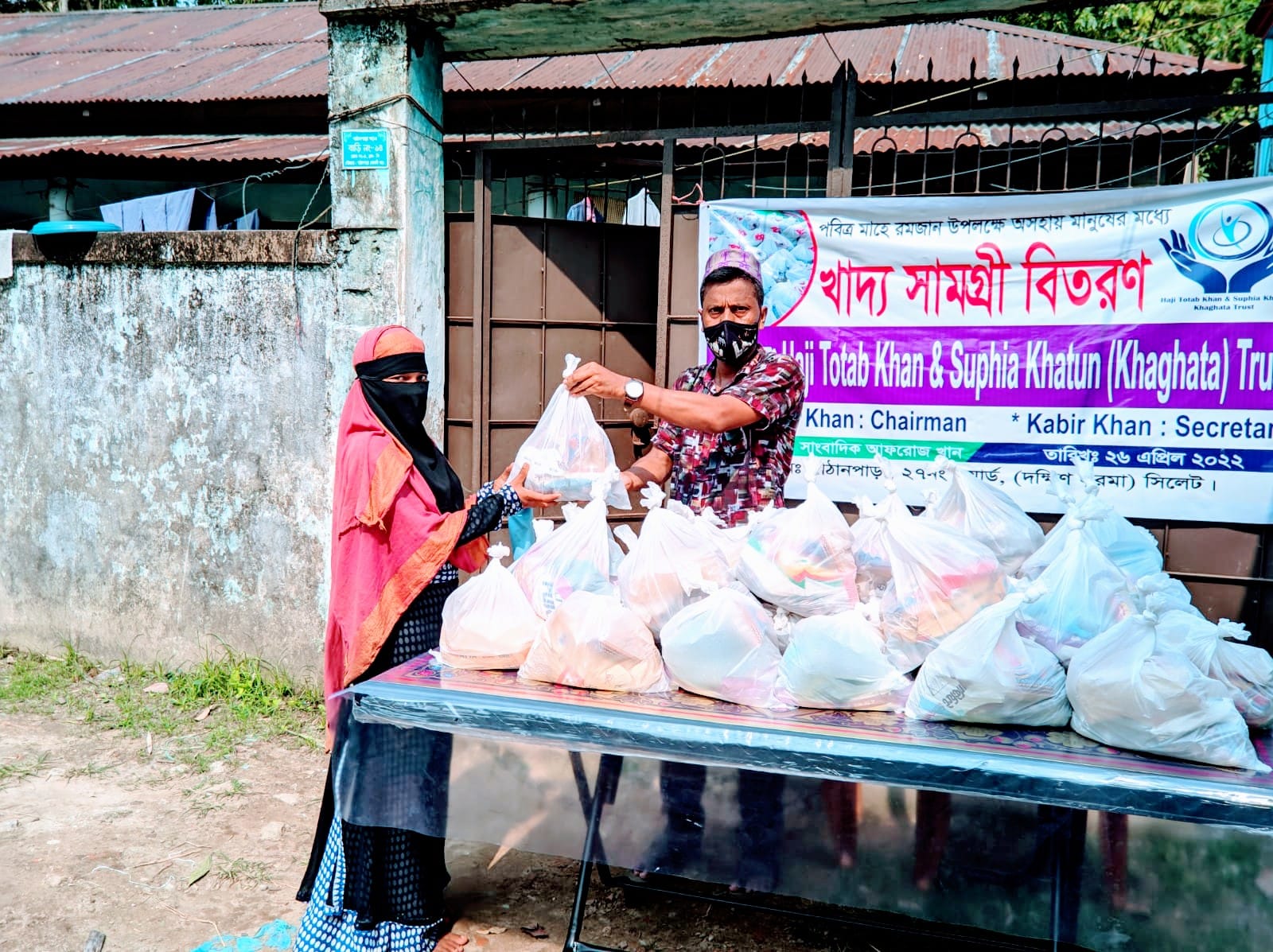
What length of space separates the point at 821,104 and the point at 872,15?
3023 millimetres

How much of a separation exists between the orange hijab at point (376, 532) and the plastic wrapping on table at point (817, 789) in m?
0.37

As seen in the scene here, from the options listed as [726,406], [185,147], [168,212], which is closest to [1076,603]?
[726,406]

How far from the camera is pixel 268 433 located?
4.55m

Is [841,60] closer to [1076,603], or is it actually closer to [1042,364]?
[1042,364]

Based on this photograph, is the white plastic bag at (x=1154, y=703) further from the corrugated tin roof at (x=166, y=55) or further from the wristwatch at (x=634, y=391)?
the corrugated tin roof at (x=166, y=55)

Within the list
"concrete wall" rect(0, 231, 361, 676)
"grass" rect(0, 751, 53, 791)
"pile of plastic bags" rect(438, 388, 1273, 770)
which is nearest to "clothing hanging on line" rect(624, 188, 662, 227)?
"concrete wall" rect(0, 231, 361, 676)

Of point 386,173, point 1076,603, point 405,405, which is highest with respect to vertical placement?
point 386,173

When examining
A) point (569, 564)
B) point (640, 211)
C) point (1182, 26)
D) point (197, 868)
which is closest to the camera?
point (569, 564)

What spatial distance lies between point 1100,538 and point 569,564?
1.29 metres

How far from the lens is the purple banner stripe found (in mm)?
3590

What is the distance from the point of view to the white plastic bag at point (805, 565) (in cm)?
222

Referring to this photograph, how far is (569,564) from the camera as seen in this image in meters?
2.44

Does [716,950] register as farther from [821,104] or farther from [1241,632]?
[821,104]

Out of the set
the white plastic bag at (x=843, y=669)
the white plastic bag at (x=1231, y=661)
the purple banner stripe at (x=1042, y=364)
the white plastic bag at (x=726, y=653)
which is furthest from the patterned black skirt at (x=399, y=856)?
the purple banner stripe at (x=1042, y=364)
